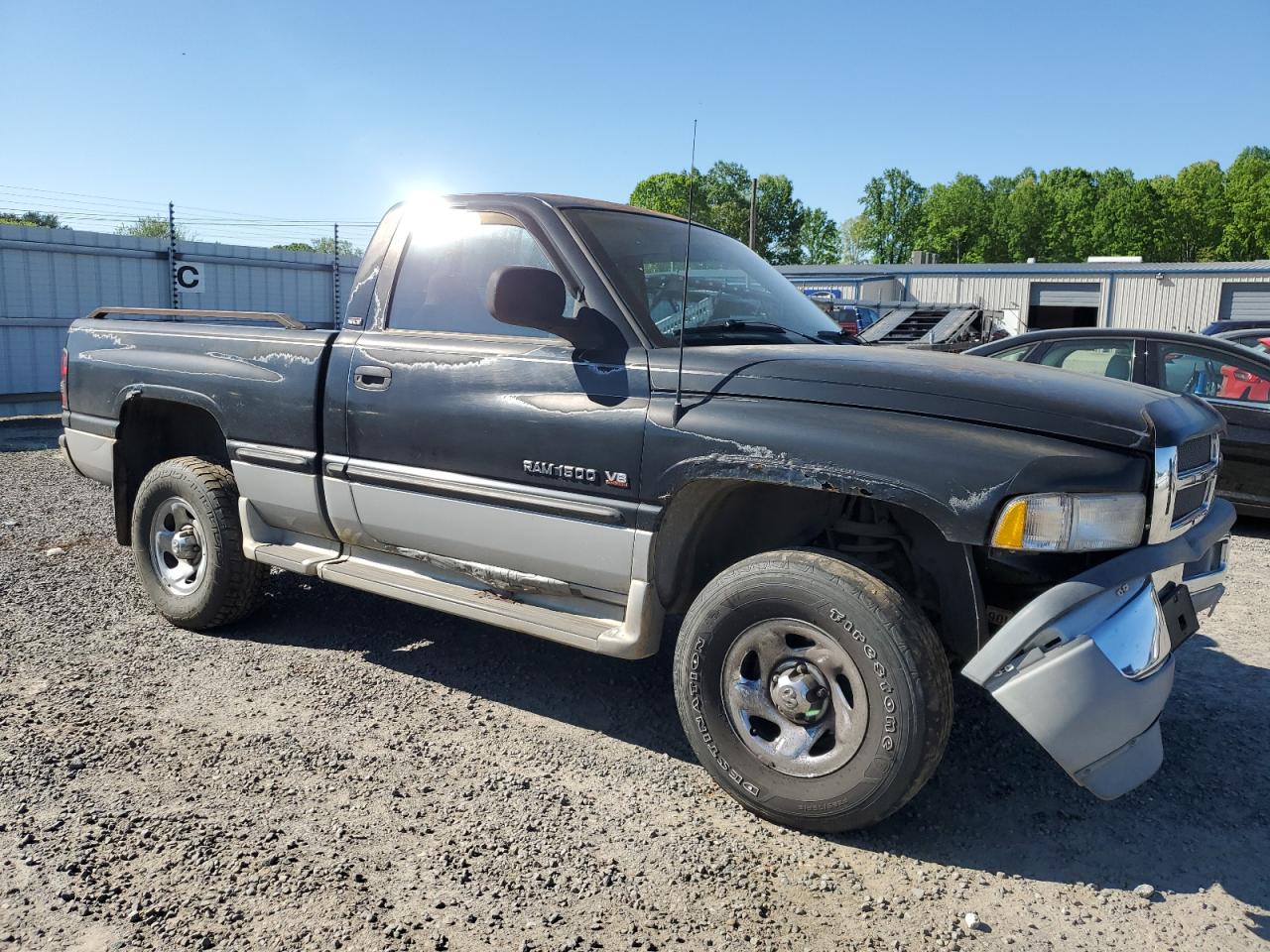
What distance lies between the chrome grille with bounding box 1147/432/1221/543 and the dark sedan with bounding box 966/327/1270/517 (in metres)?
3.83

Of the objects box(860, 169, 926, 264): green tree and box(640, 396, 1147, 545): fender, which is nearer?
box(640, 396, 1147, 545): fender

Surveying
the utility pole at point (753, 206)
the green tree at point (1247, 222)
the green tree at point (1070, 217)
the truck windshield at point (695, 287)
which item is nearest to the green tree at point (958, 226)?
the green tree at point (1070, 217)

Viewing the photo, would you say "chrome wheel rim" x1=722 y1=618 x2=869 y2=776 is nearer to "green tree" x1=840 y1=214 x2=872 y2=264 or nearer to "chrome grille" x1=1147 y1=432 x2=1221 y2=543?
"chrome grille" x1=1147 y1=432 x2=1221 y2=543

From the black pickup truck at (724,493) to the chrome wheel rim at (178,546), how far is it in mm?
82

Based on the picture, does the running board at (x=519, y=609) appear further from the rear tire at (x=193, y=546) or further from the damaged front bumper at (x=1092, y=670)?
the damaged front bumper at (x=1092, y=670)

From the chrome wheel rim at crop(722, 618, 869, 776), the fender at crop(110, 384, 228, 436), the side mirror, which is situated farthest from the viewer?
the fender at crop(110, 384, 228, 436)

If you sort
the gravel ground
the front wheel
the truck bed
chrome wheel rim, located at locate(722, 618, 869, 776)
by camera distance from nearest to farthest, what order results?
1. the gravel ground
2. the front wheel
3. chrome wheel rim, located at locate(722, 618, 869, 776)
4. the truck bed

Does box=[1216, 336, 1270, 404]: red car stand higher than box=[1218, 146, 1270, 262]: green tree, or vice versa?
box=[1218, 146, 1270, 262]: green tree

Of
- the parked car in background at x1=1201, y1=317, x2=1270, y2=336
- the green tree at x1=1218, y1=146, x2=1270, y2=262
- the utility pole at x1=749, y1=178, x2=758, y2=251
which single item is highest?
the green tree at x1=1218, y1=146, x2=1270, y2=262

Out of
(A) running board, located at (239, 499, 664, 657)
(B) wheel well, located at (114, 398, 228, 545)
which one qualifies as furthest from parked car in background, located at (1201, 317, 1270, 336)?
(B) wheel well, located at (114, 398, 228, 545)

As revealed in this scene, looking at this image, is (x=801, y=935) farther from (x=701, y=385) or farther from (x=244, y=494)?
(x=244, y=494)

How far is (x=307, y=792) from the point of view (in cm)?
322

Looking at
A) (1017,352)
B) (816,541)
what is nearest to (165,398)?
(816,541)

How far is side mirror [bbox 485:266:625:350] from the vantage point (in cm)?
331
